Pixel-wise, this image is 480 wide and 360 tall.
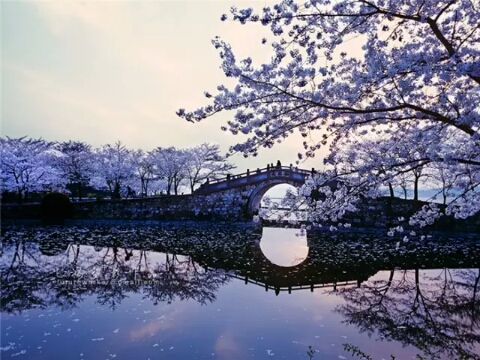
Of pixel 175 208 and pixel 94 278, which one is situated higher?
pixel 175 208

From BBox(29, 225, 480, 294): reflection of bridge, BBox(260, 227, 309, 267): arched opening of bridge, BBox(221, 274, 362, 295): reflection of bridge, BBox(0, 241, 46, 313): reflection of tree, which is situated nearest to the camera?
BBox(0, 241, 46, 313): reflection of tree

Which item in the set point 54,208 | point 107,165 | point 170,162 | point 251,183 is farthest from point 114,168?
point 251,183

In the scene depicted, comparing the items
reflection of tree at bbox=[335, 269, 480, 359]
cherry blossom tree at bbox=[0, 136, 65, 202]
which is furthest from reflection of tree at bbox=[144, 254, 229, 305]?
cherry blossom tree at bbox=[0, 136, 65, 202]

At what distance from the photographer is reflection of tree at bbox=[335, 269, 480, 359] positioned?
6.77m

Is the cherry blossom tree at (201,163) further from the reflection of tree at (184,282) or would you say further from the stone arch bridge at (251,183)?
the reflection of tree at (184,282)

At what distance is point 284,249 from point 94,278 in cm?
997

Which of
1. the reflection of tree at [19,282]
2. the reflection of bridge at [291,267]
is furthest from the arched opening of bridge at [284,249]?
the reflection of tree at [19,282]

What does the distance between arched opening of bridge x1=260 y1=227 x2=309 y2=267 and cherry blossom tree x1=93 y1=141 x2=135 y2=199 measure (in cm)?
1952

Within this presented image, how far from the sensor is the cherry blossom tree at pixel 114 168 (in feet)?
113

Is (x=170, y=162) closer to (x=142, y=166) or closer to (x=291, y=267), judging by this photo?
(x=142, y=166)

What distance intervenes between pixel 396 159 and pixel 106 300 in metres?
8.17

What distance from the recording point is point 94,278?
1096 cm

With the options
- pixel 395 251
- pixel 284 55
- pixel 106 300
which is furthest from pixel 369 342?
pixel 395 251

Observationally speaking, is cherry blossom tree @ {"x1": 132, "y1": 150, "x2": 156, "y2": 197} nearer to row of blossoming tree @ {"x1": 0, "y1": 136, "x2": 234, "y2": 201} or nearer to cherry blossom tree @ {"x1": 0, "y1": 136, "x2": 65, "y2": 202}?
row of blossoming tree @ {"x1": 0, "y1": 136, "x2": 234, "y2": 201}
